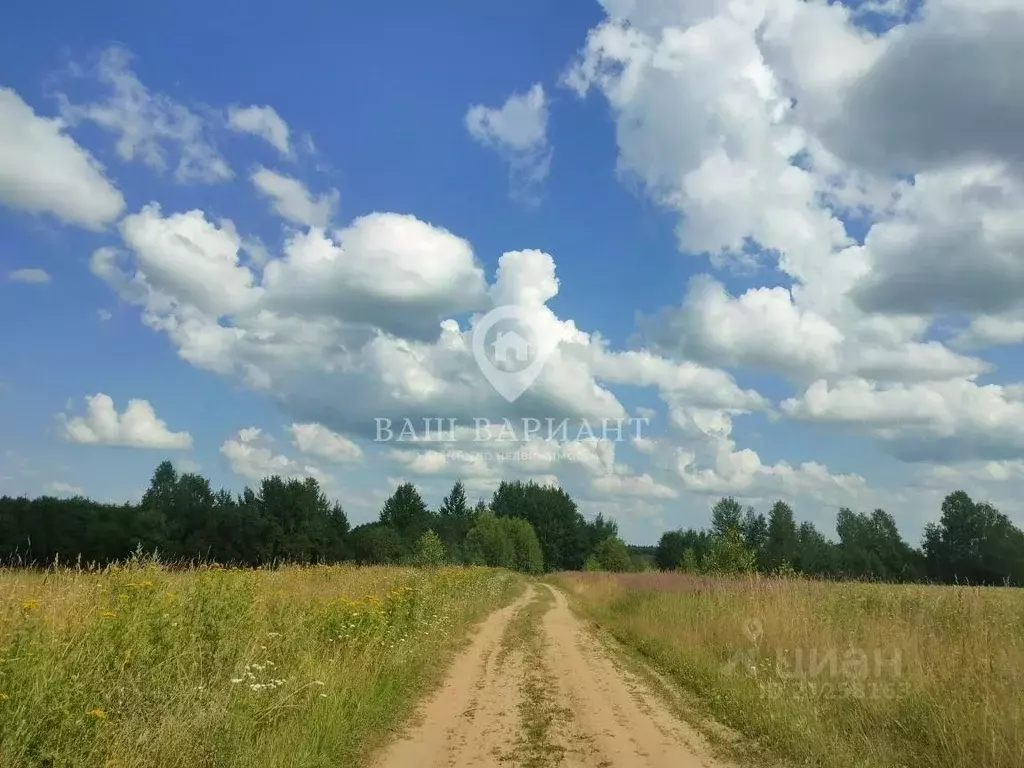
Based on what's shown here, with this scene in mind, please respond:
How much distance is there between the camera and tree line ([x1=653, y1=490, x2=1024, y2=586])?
24.5 metres

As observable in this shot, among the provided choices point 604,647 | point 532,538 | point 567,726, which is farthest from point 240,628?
point 532,538

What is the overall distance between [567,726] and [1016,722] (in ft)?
14.6

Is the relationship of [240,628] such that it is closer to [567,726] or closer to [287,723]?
[287,723]

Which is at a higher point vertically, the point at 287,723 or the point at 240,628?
the point at 240,628

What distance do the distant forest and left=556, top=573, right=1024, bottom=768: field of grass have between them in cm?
161

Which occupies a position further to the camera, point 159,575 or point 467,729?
point 159,575

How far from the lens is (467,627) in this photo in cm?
1788

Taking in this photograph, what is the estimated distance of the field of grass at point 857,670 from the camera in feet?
22.2

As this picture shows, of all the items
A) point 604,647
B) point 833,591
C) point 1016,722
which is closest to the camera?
point 1016,722

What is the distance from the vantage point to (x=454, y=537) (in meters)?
107

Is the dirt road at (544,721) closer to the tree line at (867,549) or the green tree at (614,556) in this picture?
the tree line at (867,549)

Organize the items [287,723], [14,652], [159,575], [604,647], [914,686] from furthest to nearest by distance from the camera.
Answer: [604,647], [159,575], [914,686], [287,723], [14,652]

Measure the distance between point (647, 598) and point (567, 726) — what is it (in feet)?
45.9

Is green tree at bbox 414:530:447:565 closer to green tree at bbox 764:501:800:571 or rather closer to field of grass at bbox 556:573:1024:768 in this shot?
field of grass at bbox 556:573:1024:768
